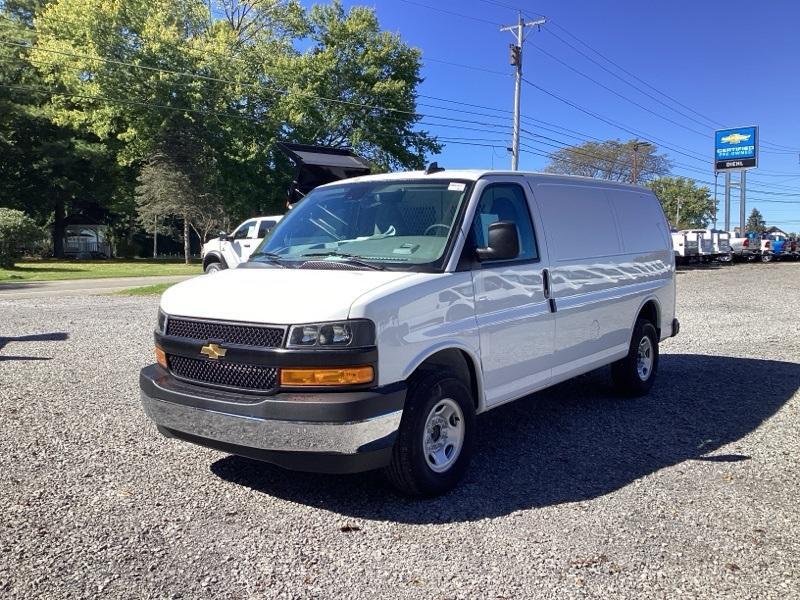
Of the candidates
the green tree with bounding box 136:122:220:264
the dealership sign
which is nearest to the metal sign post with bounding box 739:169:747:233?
the dealership sign

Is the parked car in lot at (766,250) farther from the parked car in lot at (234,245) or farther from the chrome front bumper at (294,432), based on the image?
the chrome front bumper at (294,432)

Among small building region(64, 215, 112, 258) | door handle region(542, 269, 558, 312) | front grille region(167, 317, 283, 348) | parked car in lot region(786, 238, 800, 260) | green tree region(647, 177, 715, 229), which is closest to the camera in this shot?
front grille region(167, 317, 283, 348)

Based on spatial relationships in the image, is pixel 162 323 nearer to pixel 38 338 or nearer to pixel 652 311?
pixel 652 311

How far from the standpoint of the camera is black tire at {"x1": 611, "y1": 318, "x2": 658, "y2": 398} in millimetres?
6664

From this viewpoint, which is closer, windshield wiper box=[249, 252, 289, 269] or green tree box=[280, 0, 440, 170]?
windshield wiper box=[249, 252, 289, 269]

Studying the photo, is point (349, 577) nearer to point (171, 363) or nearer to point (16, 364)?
point (171, 363)

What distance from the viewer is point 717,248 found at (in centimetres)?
3844

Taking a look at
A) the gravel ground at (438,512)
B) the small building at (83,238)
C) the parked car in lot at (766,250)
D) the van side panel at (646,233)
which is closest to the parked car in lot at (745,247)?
the parked car in lot at (766,250)

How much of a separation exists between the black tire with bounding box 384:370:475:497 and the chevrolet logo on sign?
67.4 meters

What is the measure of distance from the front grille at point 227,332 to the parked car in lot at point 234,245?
14.6 metres

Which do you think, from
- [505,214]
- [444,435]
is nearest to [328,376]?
[444,435]

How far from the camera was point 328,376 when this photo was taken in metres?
3.64

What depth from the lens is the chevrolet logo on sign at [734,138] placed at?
204 ft

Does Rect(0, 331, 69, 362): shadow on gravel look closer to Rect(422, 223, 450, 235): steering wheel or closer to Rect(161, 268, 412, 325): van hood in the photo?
Rect(161, 268, 412, 325): van hood
